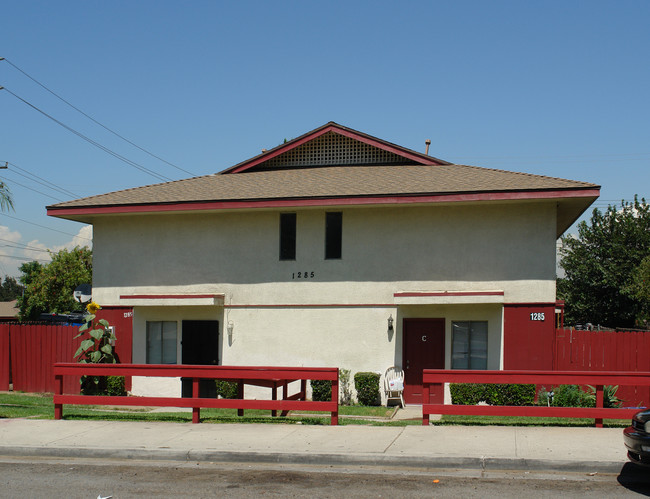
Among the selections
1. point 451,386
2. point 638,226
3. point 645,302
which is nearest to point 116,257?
point 451,386

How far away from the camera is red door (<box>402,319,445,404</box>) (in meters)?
18.9

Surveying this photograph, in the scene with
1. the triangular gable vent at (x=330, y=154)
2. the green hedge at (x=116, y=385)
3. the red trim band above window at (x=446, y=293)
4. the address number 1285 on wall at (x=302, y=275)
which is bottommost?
the green hedge at (x=116, y=385)

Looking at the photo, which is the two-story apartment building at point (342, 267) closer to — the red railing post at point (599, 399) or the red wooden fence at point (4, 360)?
the red wooden fence at point (4, 360)

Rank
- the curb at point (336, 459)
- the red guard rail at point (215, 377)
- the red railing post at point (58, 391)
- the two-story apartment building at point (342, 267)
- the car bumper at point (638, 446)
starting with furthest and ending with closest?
the two-story apartment building at point (342, 267)
the red railing post at point (58, 391)
the red guard rail at point (215, 377)
the curb at point (336, 459)
the car bumper at point (638, 446)

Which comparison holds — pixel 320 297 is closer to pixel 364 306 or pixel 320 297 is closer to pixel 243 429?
pixel 364 306

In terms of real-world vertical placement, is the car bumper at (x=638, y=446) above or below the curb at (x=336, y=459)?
above

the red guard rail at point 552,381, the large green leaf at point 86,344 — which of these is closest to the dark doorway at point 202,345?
the large green leaf at point 86,344

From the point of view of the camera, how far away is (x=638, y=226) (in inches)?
1884

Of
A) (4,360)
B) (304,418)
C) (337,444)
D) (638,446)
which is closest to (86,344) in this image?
(4,360)

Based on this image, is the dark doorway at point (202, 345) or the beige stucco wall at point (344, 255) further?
the dark doorway at point (202, 345)

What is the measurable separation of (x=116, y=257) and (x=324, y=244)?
20.6 feet

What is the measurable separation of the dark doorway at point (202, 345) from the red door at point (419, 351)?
17.8 ft

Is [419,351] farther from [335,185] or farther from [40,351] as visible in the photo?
[40,351]

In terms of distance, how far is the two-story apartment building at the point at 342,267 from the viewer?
18.2 meters
